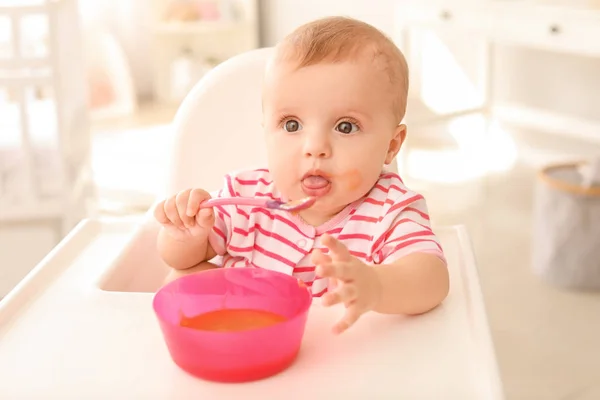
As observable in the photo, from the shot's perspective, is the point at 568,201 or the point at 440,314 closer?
the point at 440,314

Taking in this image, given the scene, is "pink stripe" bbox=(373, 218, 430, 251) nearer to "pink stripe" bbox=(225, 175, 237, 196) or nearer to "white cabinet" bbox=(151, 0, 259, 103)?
"pink stripe" bbox=(225, 175, 237, 196)

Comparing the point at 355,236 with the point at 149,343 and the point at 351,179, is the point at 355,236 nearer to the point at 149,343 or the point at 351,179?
the point at 351,179

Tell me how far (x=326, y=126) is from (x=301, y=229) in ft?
0.63

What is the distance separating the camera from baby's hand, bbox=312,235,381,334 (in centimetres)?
77

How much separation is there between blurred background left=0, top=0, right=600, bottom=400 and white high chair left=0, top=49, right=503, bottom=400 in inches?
13.1

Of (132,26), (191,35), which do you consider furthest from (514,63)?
(132,26)

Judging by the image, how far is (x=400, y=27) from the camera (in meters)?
3.54

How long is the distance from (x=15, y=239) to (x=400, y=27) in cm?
185

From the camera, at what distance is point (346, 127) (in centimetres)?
101

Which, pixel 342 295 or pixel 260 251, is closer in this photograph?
pixel 342 295

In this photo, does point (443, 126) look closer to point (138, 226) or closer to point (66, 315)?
point (138, 226)

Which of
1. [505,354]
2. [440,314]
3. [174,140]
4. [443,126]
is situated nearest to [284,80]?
[440,314]

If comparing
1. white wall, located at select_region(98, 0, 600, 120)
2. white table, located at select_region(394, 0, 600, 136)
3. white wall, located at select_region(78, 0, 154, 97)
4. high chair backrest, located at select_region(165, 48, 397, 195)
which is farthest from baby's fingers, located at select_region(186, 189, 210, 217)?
white wall, located at select_region(78, 0, 154, 97)

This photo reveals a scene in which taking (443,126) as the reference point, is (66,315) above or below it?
above
